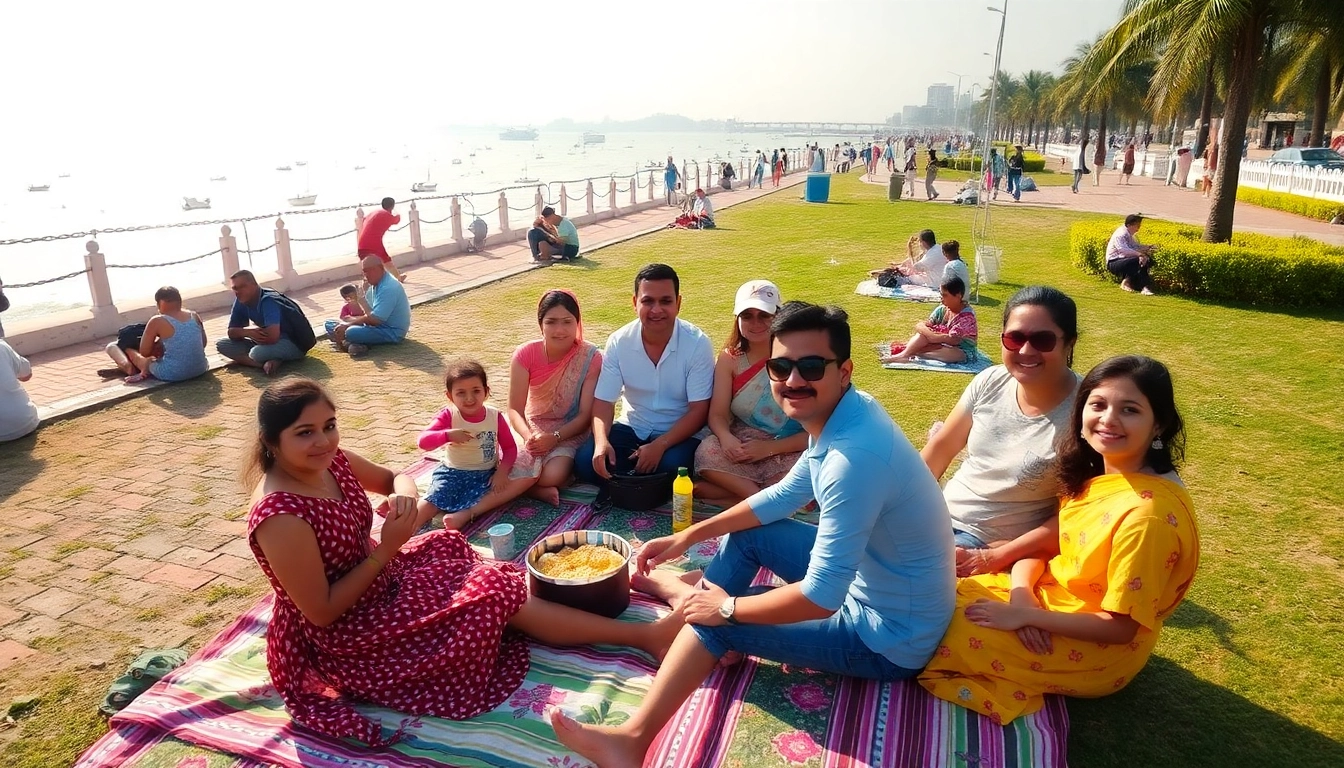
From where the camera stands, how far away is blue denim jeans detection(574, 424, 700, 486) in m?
4.80

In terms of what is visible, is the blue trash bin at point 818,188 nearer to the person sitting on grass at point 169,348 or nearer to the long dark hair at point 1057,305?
the person sitting on grass at point 169,348

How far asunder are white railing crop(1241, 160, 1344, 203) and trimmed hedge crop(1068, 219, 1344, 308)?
12.9 meters

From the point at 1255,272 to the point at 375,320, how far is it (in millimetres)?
11660

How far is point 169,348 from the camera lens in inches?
296

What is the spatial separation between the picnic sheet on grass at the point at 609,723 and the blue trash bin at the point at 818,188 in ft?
80.4

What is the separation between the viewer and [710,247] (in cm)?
1666

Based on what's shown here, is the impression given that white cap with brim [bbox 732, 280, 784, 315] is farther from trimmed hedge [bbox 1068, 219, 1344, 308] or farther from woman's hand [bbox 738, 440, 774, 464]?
trimmed hedge [bbox 1068, 219, 1344, 308]

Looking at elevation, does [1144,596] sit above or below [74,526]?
above

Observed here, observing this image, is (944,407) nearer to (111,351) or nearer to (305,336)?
(305,336)

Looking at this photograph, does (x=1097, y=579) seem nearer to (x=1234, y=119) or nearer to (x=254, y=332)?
(x=254, y=332)

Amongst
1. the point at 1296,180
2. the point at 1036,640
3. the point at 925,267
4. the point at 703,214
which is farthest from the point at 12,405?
the point at 1296,180

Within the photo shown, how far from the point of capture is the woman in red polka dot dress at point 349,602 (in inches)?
107

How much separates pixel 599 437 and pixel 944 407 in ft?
11.4

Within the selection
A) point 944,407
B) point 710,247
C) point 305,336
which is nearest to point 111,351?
point 305,336
